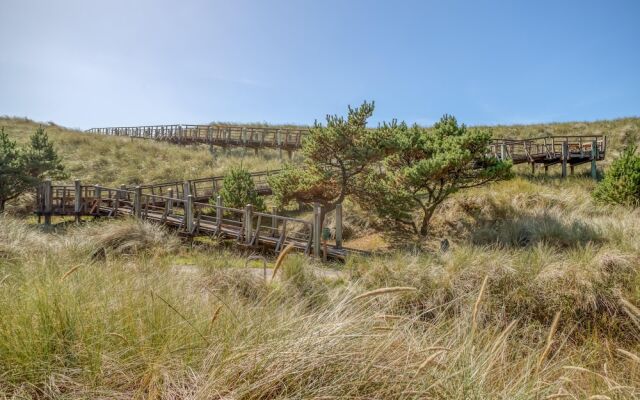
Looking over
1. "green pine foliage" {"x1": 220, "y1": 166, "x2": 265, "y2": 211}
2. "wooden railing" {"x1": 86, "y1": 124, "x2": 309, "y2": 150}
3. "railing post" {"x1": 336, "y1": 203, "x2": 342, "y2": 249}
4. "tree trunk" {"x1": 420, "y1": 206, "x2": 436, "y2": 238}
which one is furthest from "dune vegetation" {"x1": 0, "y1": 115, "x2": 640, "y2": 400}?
"wooden railing" {"x1": 86, "y1": 124, "x2": 309, "y2": 150}

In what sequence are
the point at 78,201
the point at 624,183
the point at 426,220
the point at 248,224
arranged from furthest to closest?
the point at 78,201, the point at 426,220, the point at 624,183, the point at 248,224

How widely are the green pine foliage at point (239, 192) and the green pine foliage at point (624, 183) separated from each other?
14070 millimetres

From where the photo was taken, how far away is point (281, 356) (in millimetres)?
1819

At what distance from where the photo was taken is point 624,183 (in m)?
12.3

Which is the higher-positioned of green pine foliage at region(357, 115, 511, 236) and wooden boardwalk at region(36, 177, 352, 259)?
green pine foliage at region(357, 115, 511, 236)

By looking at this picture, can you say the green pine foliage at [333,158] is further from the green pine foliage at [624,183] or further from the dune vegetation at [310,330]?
the green pine foliage at [624,183]

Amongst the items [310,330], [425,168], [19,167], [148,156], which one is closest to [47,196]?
[19,167]

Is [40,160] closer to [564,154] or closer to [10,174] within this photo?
[10,174]

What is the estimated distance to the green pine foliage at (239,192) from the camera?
1491 centimetres

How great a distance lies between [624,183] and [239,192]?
49.6 feet

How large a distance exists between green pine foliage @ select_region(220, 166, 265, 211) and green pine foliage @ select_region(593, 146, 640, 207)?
14070 millimetres

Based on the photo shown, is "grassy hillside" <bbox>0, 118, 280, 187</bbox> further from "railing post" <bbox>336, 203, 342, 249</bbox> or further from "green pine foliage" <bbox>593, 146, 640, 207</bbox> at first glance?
"green pine foliage" <bbox>593, 146, 640, 207</bbox>

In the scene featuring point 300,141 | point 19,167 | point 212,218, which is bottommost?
point 212,218

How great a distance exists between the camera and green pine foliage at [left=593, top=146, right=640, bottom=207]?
1198 centimetres
